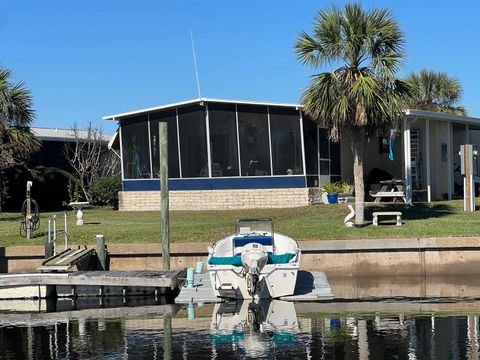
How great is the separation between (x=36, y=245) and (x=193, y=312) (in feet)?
23.4

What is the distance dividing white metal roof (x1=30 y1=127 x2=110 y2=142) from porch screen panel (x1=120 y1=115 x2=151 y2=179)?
885 centimetres

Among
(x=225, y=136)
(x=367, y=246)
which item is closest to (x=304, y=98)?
(x=367, y=246)

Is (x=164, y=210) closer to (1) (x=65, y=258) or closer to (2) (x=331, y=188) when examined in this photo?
(1) (x=65, y=258)

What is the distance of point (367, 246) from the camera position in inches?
706

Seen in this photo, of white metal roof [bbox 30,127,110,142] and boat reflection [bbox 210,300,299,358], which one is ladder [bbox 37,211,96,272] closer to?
boat reflection [bbox 210,300,299,358]

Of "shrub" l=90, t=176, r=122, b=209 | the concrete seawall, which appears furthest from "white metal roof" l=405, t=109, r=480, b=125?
"shrub" l=90, t=176, r=122, b=209

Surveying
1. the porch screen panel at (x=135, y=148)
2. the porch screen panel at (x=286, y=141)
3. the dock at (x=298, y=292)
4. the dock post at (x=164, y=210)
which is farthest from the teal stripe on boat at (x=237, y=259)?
the porch screen panel at (x=135, y=148)

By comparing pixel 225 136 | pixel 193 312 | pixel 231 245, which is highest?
pixel 225 136

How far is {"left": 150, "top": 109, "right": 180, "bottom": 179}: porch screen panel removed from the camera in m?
29.3

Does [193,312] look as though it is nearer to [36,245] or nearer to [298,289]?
[298,289]

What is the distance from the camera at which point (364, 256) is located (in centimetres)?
1805

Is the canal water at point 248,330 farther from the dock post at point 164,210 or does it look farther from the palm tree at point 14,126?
the palm tree at point 14,126

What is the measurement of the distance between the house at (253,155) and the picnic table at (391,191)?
1.44ft

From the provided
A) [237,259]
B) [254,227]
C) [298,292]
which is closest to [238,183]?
[254,227]
